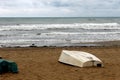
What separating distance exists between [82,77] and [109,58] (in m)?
4.51

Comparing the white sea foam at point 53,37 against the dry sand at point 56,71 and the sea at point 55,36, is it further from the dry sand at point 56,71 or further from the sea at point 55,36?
the dry sand at point 56,71

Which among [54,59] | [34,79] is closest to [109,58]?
[54,59]

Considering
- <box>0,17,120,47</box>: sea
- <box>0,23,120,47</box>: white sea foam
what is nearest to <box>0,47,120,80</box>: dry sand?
<box>0,17,120,47</box>: sea

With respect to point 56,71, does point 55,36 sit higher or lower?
lower

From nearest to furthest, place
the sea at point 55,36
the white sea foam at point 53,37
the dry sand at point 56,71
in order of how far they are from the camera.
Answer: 1. the dry sand at point 56,71
2. the sea at point 55,36
3. the white sea foam at point 53,37

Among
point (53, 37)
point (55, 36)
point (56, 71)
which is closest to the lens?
point (56, 71)

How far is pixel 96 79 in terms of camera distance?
401 inches

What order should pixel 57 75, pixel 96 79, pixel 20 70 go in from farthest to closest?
pixel 20 70, pixel 57 75, pixel 96 79

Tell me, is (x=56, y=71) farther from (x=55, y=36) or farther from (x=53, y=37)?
(x=55, y=36)

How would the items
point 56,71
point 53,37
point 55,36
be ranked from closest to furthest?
point 56,71, point 53,37, point 55,36

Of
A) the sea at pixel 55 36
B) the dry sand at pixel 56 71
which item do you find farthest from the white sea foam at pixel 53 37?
the dry sand at pixel 56 71

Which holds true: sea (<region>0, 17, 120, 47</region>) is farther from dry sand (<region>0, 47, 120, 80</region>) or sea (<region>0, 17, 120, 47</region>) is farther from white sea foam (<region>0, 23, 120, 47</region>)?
dry sand (<region>0, 47, 120, 80</region>)

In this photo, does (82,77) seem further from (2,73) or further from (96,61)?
(2,73)

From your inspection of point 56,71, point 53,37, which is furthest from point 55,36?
point 56,71
